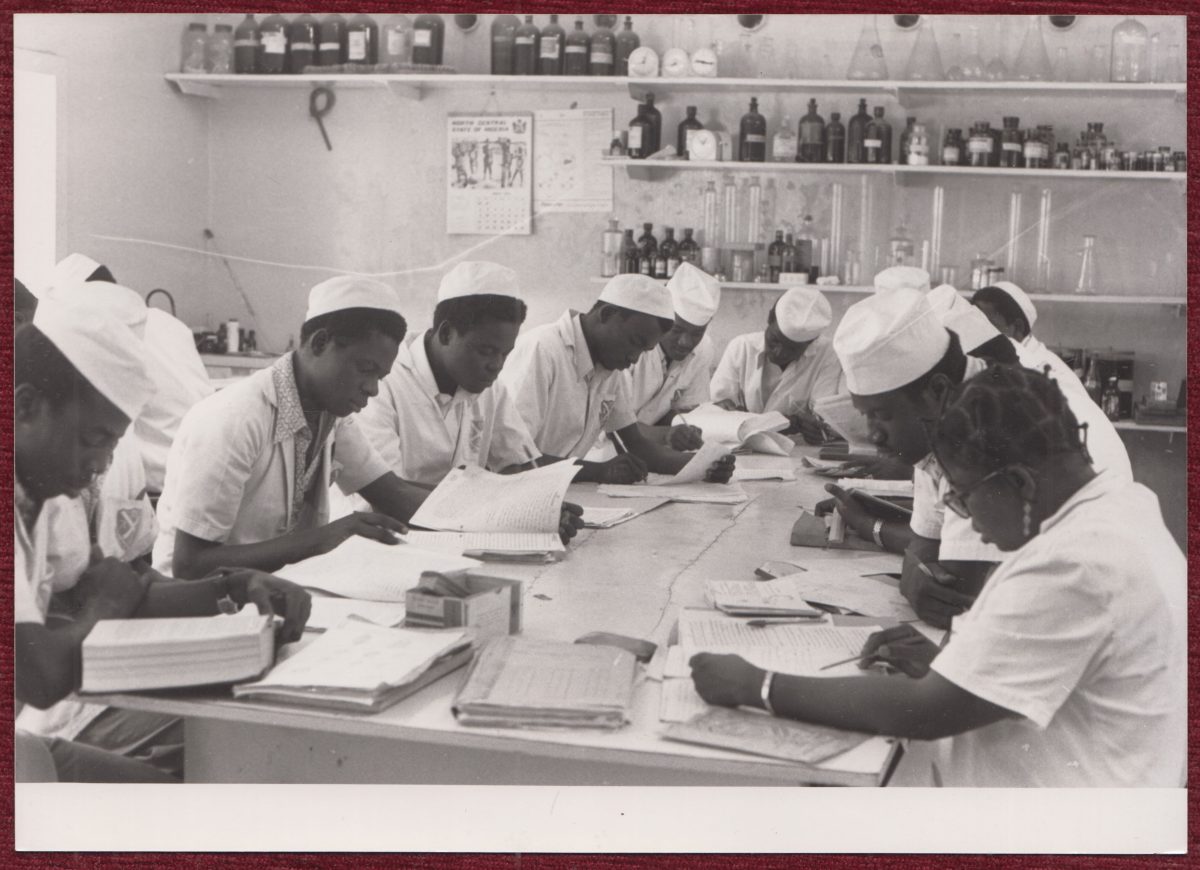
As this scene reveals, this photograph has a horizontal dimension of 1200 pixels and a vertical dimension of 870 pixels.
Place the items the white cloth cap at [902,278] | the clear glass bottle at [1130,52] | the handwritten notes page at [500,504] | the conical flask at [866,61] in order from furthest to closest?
the white cloth cap at [902,278] < the conical flask at [866,61] < the handwritten notes page at [500,504] < the clear glass bottle at [1130,52]

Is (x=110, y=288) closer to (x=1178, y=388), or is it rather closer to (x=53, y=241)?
(x=53, y=241)

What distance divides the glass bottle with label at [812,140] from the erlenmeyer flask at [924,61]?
37.9 inches

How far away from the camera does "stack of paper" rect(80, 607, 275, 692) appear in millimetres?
1699

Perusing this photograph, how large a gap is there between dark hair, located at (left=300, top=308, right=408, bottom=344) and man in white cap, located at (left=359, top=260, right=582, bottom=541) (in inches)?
22.9

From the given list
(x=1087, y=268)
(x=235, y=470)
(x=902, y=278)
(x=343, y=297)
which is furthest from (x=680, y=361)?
(x=235, y=470)

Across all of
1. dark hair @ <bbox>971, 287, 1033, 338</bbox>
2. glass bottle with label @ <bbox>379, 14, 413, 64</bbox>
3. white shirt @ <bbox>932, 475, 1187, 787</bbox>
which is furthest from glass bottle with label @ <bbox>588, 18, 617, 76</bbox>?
white shirt @ <bbox>932, 475, 1187, 787</bbox>

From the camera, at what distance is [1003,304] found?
379 centimetres

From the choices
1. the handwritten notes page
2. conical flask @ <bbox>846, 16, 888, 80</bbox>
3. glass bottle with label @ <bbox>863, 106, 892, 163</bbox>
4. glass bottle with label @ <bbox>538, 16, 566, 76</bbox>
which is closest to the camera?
the handwritten notes page

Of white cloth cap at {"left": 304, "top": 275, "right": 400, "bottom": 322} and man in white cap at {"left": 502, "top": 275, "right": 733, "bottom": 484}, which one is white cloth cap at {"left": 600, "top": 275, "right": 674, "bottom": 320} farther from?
white cloth cap at {"left": 304, "top": 275, "right": 400, "bottom": 322}

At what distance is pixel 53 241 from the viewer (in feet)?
7.68

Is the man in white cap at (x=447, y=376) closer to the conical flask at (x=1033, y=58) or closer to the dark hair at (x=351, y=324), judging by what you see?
the dark hair at (x=351, y=324)

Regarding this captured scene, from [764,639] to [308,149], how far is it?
3.71 metres

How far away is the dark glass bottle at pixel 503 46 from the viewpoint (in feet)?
16.7

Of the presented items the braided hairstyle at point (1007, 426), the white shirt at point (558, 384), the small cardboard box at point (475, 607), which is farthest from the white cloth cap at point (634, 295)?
the braided hairstyle at point (1007, 426)
